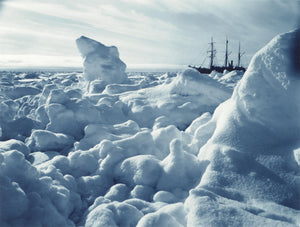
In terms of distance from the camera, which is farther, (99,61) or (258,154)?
(99,61)

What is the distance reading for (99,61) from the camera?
52.2 feet

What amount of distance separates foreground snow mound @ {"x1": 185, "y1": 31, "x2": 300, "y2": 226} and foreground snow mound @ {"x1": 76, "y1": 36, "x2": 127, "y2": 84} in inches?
490

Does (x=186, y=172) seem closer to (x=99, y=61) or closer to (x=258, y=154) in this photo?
(x=258, y=154)

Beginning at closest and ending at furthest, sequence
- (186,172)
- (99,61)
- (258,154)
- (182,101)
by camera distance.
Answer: (258,154) → (186,172) → (182,101) → (99,61)

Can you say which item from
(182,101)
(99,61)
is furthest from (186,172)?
(99,61)

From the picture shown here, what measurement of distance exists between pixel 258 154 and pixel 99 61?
13.8 metres

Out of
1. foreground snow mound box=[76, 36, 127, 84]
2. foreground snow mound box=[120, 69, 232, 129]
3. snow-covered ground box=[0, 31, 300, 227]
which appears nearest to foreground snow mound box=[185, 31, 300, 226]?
snow-covered ground box=[0, 31, 300, 227]

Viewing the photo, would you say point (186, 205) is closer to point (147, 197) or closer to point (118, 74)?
point (147, 197)

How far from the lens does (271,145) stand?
3.43 m

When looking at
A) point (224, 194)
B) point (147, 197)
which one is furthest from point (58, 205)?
point (224, 194)

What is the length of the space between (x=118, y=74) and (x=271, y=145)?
1360 centimetres

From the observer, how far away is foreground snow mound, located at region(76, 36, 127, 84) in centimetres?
1584

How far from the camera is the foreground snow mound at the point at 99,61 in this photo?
15844 mm

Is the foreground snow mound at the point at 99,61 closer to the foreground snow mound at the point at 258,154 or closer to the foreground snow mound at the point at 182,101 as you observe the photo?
the foreground snow mound at the point at 182,101
